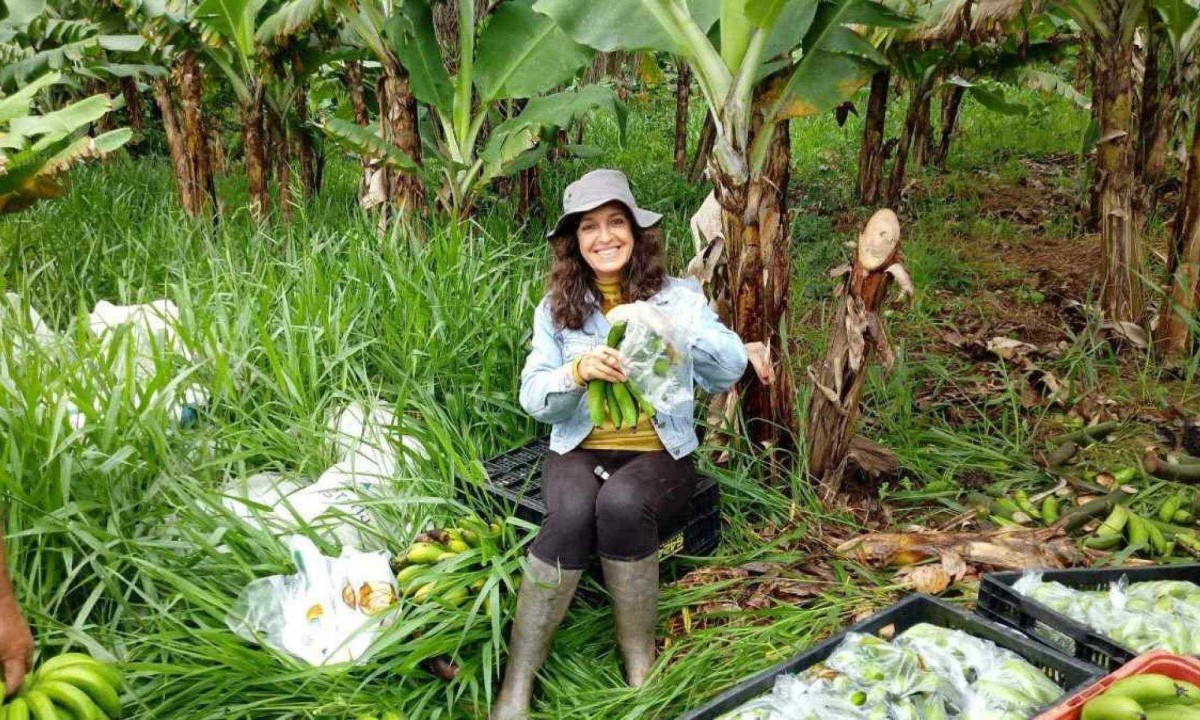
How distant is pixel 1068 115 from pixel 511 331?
7.82 meters

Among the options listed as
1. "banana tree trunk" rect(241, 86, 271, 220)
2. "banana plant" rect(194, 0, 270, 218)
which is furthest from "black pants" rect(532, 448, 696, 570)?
"banana tree trunk" rect(241, 86, 271, 220)

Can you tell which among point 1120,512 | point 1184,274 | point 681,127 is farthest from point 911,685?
point 681,127

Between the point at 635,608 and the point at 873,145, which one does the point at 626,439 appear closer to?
the point at 635,608

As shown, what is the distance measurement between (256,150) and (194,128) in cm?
35

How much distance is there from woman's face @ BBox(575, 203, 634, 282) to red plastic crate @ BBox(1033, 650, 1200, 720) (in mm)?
1635

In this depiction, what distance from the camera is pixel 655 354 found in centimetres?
260

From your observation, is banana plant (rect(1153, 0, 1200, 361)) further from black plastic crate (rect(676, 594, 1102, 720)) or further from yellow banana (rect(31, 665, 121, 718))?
yellow banana (rect(31, 665, 121, 718))

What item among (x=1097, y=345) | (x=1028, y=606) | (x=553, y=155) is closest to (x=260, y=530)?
(x=1028, y=606)

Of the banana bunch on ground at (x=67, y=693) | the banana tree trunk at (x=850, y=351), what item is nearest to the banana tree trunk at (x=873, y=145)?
the banana tree trunk at (x=850, y=351)

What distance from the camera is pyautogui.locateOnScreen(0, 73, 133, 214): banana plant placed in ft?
12.5

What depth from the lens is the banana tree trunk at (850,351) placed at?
2.98m

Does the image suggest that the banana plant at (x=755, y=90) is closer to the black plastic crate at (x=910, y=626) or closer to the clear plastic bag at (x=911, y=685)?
→ the black plastic crate at (x=910, y=626)

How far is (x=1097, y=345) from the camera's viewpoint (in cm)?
418

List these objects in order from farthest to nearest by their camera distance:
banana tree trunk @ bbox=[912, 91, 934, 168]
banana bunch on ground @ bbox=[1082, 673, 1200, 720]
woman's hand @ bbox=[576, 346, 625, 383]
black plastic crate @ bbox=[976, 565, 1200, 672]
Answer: banana tree trunk @ bbox=[912, 91, 934, 168] < woman's hand @ bbox=[576, 346, 625, 383] < black plastic crate @ bbox=[976, 565, 1200, 672] < banana bunch on ground @ bbox=[1082, 673, 1200, 720]
